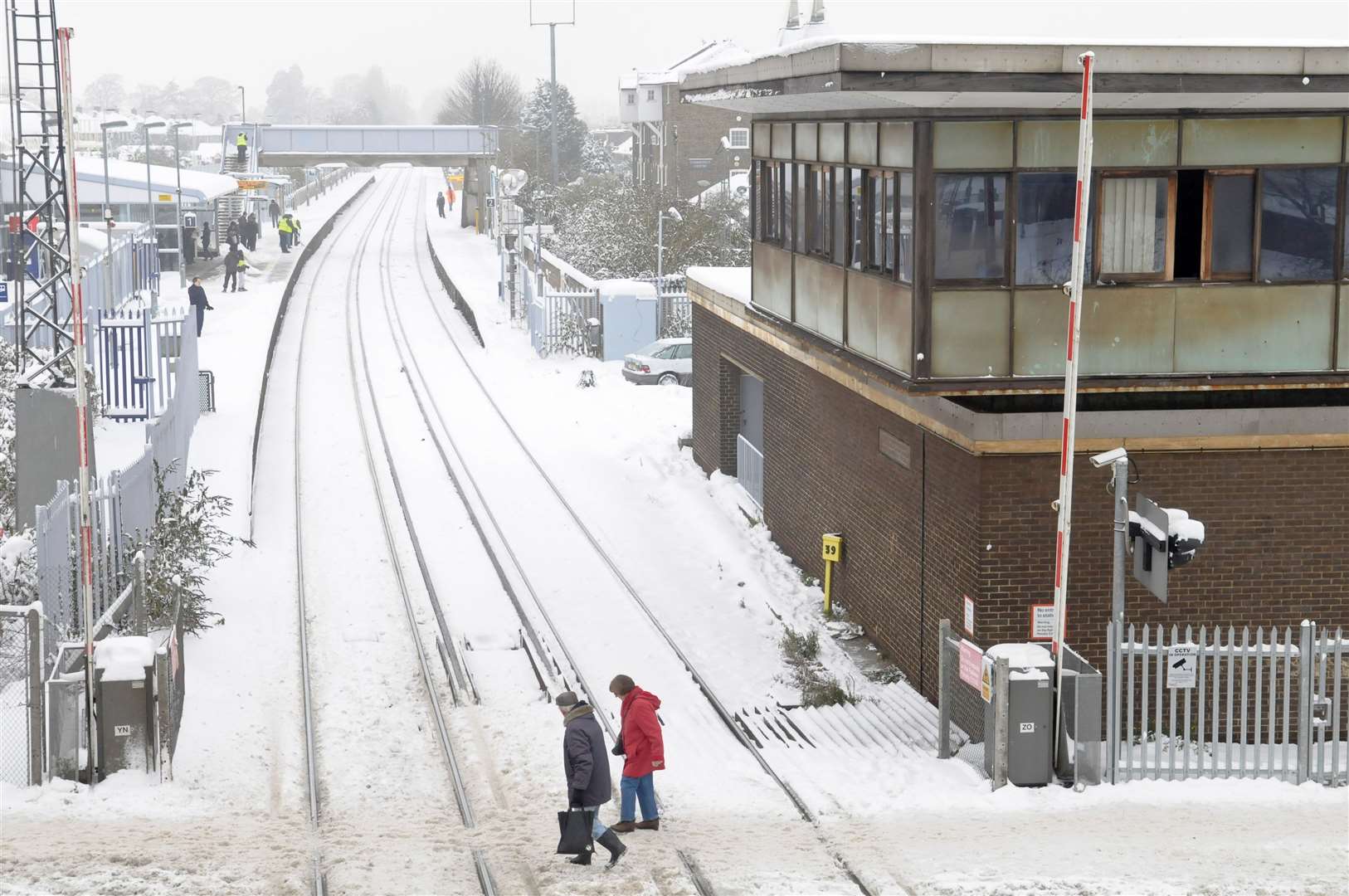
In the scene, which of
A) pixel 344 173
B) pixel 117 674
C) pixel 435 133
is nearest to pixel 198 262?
pixel 435 133

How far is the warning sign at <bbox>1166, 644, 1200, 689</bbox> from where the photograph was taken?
1334 cm

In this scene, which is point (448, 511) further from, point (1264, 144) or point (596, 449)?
point (1264, 144)

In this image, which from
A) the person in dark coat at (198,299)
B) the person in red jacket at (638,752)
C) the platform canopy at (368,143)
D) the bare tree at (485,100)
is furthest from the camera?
the bare tree at (485,100)

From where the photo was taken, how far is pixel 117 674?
13055mm

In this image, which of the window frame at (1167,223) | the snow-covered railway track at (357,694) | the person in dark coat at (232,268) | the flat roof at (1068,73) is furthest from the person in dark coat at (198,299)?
the window frame at (1167,223)

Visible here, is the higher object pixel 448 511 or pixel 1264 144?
pixel 1264 144

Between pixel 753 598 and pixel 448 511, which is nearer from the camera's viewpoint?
pixel 753 598

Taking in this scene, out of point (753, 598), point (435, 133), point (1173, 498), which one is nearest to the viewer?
point (1173, 498)

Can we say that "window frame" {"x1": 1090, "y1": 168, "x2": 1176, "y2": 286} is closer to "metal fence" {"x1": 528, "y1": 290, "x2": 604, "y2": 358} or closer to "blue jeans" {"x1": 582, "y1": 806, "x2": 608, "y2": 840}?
"blue jeans" {"x1": 582, "y1": 806, "x2": 608, "y2": 840}

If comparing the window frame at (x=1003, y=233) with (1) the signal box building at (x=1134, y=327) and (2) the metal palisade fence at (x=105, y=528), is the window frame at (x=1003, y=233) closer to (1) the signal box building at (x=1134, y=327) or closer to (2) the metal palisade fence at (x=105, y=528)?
(1) the signal box building at (x=1134, y=327)

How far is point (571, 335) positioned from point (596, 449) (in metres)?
11.9

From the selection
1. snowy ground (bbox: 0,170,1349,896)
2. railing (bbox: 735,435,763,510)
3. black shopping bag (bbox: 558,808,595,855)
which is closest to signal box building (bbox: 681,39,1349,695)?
snowy ground (bbox: 0,170,1349,896)

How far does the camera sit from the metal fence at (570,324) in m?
40.7

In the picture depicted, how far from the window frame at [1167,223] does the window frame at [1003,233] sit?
0.79 meters
